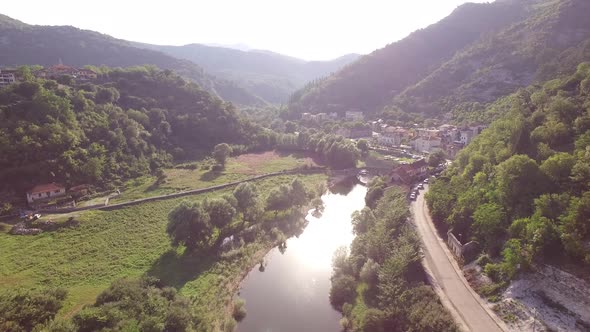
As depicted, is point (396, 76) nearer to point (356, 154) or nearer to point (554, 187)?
point (356, 154)

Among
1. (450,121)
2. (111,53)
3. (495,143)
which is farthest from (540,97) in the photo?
(111,53)

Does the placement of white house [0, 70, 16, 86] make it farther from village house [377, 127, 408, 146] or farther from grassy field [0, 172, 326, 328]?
village house [377, 127, 408, 146]

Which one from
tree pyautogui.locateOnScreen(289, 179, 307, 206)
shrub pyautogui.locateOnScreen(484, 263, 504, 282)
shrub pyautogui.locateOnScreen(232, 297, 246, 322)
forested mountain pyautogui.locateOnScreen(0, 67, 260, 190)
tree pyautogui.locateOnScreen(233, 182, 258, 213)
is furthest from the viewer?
forested mountain pyautogui.locateOnScreen(0, 67, 260, 190)

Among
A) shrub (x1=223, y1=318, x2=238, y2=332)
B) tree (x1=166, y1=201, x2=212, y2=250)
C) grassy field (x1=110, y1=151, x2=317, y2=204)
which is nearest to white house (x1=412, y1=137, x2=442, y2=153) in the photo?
grassy field (x1=110, y1=151, x2=317, y2=204)

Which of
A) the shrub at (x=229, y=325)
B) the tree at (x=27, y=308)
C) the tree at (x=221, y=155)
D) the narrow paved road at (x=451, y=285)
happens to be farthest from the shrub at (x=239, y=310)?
the tree at (x=221, y=155)

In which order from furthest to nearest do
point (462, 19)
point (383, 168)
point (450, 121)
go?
point (462, 19)
point (450, 121)
point (383, 168)
